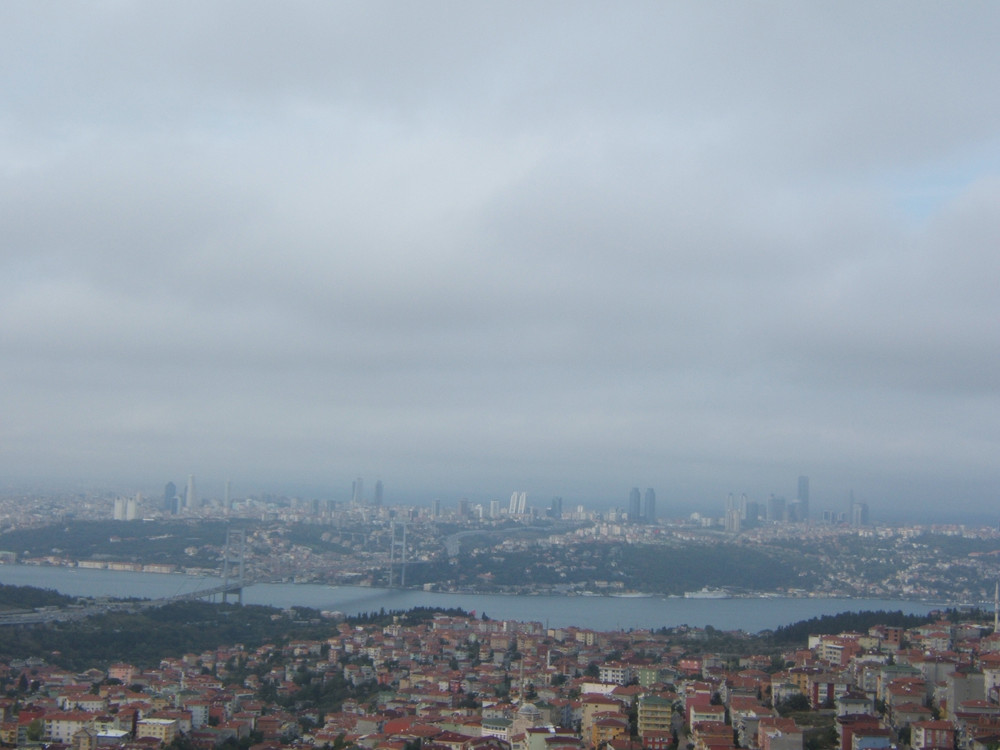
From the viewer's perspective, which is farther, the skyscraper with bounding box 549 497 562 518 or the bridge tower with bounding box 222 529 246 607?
the skyscraper with bounding box 549 497 562 518

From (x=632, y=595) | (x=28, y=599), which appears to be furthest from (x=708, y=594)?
(x=28, y=599)

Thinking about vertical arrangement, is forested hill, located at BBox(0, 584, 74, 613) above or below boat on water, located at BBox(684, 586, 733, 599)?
above

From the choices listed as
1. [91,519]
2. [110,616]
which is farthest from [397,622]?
[91,519]

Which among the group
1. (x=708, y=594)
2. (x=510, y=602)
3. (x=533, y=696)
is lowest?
(x=510, y=602)

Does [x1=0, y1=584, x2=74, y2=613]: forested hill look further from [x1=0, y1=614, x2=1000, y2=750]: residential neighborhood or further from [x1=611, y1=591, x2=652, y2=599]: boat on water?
[x1=611, y1=591, x2=652, y2=599]: boat on water

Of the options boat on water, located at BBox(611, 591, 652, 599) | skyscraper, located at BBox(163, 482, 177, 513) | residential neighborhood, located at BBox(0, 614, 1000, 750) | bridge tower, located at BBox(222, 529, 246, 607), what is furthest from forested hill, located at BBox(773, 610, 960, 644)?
skyscraper, located at BBox(163, 482, 177, 513)

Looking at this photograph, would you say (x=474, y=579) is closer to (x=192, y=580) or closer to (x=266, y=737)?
(x=192, y=580)

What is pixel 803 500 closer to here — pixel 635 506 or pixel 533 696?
pixel 635 506
